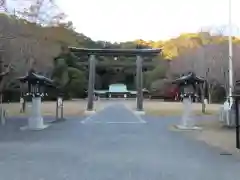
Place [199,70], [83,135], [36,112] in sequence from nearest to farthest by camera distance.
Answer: [83,135] → [36,112] → [199,70]

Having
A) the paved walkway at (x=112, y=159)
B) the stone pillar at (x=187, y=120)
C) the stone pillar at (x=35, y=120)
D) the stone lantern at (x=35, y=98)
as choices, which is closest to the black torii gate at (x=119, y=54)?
the stone lantern at (x=35, y=98)

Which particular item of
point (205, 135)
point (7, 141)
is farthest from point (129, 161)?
point (205, 135)

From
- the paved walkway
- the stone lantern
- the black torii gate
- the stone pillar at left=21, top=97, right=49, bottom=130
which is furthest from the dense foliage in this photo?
the paved walkway

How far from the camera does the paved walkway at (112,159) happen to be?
8.70m

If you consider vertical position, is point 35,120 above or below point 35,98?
below

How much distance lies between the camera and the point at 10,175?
28.2 ft

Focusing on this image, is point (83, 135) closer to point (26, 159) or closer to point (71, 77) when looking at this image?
point (26, 159)

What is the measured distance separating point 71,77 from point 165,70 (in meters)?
13.8

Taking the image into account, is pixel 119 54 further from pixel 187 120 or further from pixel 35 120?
pixel 35 120

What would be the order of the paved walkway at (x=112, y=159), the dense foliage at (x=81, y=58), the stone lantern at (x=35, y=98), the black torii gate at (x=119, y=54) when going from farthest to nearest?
the black torii gate at (x=119, y=54), the dense foliage at (x=81, y=58), the stone lantern at (x=35, y=98), the paved walkway at (x=112, y=159)

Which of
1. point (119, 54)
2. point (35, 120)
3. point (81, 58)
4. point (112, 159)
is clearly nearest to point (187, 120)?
point (35, 120)

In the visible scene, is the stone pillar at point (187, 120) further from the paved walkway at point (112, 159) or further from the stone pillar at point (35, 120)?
the stone pillar at point (35, 120)

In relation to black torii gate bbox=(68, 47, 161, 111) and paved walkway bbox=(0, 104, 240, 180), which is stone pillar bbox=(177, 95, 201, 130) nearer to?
paved walkway bbox=(0, 104, 240, 180)

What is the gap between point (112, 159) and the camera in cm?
1103
